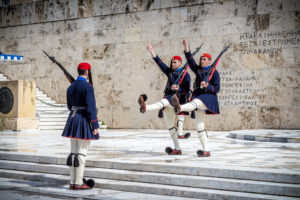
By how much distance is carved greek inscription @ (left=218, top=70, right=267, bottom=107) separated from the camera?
13.7m

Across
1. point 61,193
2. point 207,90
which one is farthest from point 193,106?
point 61,193

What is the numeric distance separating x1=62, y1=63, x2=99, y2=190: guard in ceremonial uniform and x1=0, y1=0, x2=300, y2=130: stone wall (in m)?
8.98

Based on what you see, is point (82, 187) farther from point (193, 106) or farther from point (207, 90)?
point (207, 90)

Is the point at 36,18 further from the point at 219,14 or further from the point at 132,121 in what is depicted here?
the point at 219,14

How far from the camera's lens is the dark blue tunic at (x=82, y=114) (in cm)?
555

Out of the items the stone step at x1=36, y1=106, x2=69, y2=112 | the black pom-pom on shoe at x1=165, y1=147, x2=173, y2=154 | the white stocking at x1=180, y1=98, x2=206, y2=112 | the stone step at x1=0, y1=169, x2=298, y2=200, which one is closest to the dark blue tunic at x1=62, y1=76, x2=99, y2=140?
the stone step at x1=0, y1=169, x2=298, y2=200

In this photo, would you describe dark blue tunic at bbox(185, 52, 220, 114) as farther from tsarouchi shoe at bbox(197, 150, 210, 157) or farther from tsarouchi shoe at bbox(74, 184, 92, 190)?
tsarouchi shoe at bbox(74, 184, 92, 190)

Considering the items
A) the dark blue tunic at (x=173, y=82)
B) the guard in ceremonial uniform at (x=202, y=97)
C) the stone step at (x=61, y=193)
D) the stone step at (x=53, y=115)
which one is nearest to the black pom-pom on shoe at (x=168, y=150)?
the guard in ceremonial uniform at (x=202, y=97)

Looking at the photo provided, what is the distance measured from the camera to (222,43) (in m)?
14.2

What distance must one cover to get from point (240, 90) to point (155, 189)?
884 cm

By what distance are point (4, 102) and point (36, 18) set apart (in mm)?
5012

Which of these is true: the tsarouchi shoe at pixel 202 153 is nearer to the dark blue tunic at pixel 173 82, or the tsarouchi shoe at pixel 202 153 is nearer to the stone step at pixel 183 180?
the dark blue tunic at pixel 173 82

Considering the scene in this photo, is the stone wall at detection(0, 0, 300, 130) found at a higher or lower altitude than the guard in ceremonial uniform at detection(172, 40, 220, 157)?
higher

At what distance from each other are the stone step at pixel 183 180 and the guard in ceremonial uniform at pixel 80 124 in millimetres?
642
